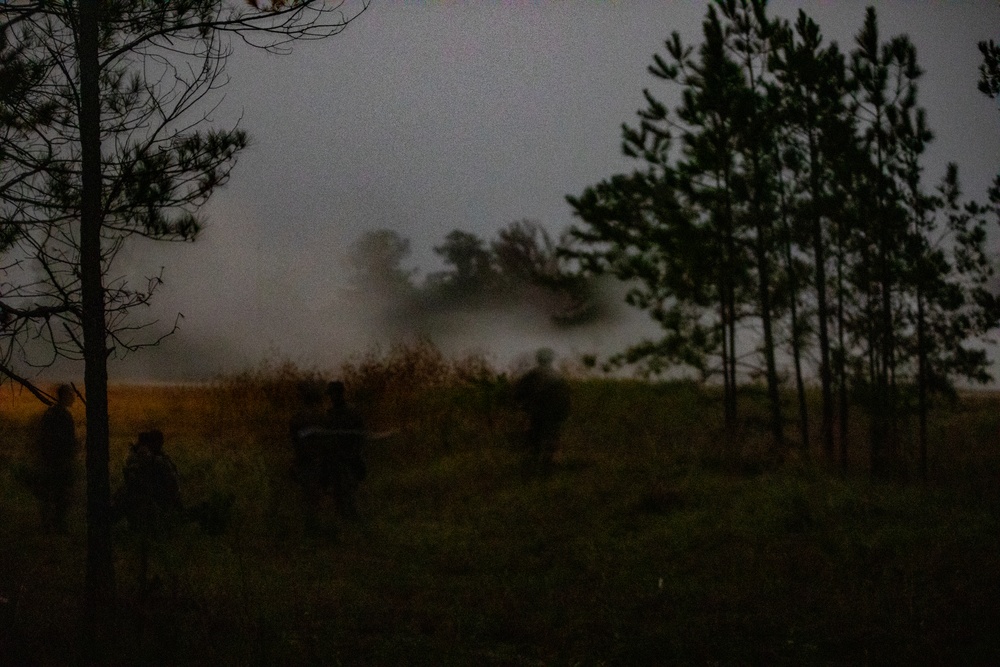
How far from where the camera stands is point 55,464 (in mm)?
10641

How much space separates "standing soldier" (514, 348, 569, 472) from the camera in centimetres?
1462

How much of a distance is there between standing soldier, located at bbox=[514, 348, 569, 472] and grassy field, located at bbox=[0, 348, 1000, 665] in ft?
1.68

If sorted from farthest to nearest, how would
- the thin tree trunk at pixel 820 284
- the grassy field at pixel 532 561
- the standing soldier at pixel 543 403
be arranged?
1. the thin tree trunk at pixel 820 284
2. the standing soldier at pixel 543 403
3. the grassy field at pixel 532 561

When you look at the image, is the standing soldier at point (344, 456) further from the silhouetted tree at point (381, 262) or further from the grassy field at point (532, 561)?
the silhouetted tree at point (381, 262)

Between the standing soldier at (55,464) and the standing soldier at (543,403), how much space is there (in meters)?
6.74

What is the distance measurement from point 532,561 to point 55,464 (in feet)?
19.0

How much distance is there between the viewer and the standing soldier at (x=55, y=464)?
10578mm

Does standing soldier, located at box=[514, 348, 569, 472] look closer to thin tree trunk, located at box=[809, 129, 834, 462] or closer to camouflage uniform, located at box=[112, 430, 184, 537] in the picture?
thin tree trunk, located at box=[809, 129, 834, 462]

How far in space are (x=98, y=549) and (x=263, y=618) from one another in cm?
123

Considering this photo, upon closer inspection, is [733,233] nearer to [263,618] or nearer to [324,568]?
[324,568]

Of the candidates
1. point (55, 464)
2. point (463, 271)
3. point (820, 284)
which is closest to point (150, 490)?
point (55, 464)

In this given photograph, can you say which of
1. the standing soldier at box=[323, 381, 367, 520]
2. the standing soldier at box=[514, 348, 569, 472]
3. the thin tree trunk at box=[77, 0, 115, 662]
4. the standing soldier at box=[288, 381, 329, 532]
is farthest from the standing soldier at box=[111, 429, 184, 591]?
the standing soldier at box=[514, 348, 569, 472]

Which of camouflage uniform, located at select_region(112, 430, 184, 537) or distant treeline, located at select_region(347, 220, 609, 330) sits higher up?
distant treeline, located at select_region(347, 220, 609, 330)

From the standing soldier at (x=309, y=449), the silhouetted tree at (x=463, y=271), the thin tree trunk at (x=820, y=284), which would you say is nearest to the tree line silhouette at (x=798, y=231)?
the thin tree trunk at (x=820, y=284)
